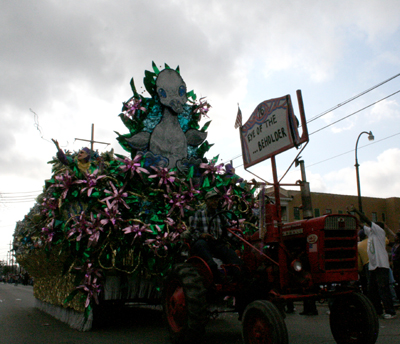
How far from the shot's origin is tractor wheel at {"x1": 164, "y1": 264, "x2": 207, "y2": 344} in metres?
4.08

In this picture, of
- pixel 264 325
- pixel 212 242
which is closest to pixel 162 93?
pixel 212 242

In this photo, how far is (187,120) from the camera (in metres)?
7.03

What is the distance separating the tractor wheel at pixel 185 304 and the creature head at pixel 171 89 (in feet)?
10.4

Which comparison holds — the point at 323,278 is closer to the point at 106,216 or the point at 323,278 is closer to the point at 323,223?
the point at 323,223

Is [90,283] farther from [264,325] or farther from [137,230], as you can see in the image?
[264,325]

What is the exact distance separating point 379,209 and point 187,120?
126ft

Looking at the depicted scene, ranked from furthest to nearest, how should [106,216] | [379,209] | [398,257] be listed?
[379,209] → [398,257] → [106,216]

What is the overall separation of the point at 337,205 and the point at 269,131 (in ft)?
112

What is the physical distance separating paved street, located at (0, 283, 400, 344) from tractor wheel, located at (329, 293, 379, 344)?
695 mm

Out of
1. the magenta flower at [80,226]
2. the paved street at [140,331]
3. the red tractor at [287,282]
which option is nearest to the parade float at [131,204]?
the magenta flower at [80,226]

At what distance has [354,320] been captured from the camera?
3.85m

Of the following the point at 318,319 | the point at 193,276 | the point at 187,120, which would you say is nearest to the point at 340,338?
the point at 193,276

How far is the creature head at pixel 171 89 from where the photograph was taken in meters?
6.70

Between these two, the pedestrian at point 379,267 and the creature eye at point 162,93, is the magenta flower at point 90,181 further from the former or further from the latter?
the pedestrian at point 379,267
